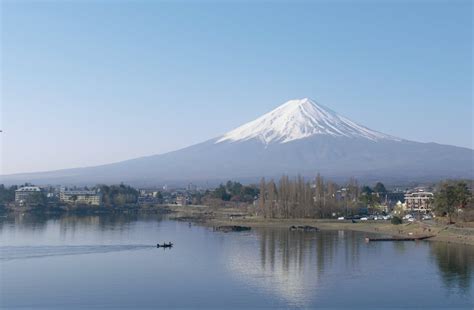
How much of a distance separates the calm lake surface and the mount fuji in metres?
44.1

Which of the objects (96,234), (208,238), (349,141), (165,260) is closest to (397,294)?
(165,260)

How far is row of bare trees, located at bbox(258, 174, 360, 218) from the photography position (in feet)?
84.2

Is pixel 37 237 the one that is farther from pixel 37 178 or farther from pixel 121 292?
pixel 37 178

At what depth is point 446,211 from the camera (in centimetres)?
2016

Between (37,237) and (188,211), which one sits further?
(188,211)

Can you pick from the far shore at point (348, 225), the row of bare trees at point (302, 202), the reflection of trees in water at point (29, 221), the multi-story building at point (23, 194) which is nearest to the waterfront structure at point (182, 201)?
the far shore at point (348, 225)

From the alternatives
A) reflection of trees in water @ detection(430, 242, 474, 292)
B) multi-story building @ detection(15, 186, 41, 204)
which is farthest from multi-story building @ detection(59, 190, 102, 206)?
reflection of trees in water @ detection(430, 242, 474, 292)

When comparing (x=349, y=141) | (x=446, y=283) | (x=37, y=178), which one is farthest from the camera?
(x=37, y=178)

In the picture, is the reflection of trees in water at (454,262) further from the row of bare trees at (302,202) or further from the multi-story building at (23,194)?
the multi-story building at (23,194)

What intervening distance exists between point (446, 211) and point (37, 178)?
85768 millimetres

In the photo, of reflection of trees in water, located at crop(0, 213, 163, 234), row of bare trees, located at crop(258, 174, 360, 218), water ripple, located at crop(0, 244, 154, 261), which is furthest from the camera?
row of bare trees, located at crop(258, 174, 360, 218)

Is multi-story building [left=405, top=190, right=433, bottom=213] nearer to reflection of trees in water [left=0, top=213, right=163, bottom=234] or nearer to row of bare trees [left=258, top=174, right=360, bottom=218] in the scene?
row of bare trees [left=258, top=174, right=360, bottom=218]

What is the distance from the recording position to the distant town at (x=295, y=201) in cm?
2097

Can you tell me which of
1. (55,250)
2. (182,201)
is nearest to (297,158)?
(182,201)
